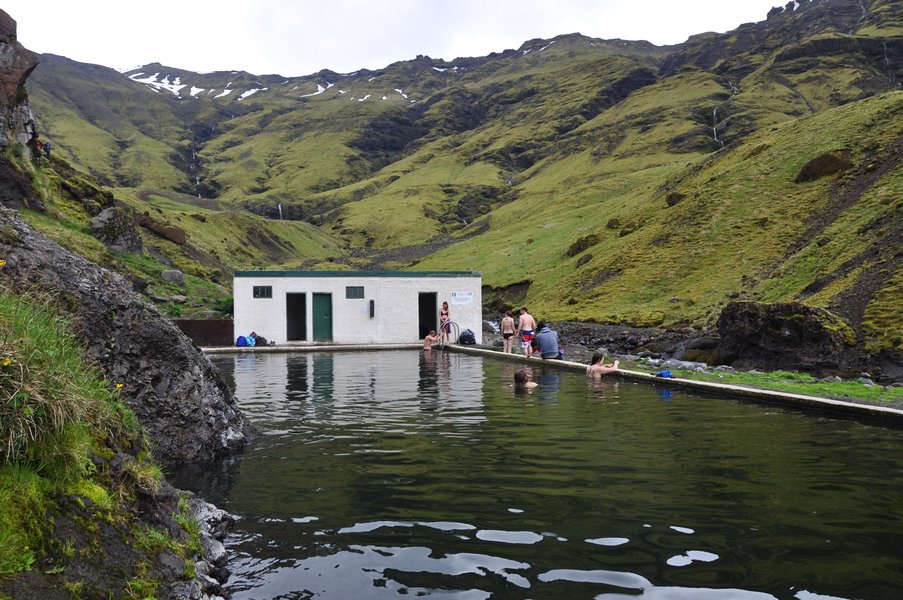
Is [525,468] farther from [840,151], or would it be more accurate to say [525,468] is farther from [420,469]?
[840,151]

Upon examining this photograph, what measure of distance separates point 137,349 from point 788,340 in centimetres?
2384

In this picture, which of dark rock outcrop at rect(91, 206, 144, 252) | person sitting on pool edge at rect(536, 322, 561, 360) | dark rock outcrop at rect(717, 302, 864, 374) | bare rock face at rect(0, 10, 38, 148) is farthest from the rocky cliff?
bare rock face at rect(0, 10, 38, 148)

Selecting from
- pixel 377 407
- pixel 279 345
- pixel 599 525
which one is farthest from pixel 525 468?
pixel 279 345

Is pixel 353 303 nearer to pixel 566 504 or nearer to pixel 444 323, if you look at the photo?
pixel 444 323

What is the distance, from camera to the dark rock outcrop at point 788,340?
2347cm

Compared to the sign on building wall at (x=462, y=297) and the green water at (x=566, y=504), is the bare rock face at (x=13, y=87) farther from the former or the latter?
the green water at (x=566, y=504)

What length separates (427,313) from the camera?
42031 mm

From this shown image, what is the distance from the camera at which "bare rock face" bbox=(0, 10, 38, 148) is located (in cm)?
3728

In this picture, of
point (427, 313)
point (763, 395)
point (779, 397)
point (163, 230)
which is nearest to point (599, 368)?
point (763, 395)

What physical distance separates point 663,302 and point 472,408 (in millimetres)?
37268

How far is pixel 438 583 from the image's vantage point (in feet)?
17.8

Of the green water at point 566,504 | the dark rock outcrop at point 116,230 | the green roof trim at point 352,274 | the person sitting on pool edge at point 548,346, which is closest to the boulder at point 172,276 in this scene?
the dark rock outcrop at point 116,230

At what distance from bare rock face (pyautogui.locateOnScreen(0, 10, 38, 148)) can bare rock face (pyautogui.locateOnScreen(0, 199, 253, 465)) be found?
115ft

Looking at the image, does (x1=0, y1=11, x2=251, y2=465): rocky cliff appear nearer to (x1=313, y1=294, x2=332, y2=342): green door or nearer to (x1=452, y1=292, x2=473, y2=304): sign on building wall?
(x1=313, y1=294, x2=332, y2=342): green door
